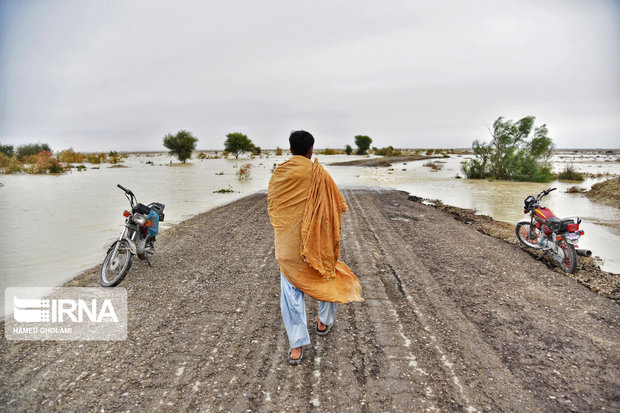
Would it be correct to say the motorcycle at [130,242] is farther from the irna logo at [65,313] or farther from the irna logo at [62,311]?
the irna logo at [62,311]

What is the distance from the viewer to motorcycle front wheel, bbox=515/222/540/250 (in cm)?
567

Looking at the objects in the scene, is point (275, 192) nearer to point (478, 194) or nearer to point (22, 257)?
point (22, 257)

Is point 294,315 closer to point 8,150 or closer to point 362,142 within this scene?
point 8,150

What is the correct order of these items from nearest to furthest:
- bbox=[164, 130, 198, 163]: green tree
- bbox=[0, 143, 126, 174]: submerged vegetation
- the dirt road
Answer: the dirt road
bbox=[0, 143, 126, 174]: submerged vegetation
bbox=[164, 130, 198, 163]: green tree

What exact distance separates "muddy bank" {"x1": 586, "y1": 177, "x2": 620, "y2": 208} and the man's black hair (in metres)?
14.2

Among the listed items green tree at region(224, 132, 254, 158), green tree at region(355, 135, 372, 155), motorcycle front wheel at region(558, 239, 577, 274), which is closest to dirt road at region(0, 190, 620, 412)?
motorcycle front wheel at region(558, 239, 577, 274)

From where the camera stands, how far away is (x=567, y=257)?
4680 mm

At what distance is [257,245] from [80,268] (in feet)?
10.0

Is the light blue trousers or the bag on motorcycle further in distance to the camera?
the bag on motorcycle

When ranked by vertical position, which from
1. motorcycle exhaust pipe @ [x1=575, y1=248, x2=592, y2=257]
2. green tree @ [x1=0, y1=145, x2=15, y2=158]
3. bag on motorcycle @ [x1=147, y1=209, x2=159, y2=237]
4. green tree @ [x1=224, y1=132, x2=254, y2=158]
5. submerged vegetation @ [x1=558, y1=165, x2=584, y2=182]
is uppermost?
green tree @ [x1=224, y1=132, x2=254, y2=158]

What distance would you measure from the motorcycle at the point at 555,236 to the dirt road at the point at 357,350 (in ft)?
1.48

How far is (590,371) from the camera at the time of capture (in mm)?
2498

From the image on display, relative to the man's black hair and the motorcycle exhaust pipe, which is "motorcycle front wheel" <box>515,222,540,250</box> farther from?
the man's black hair

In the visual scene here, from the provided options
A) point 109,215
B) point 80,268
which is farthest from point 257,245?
point 109,215
